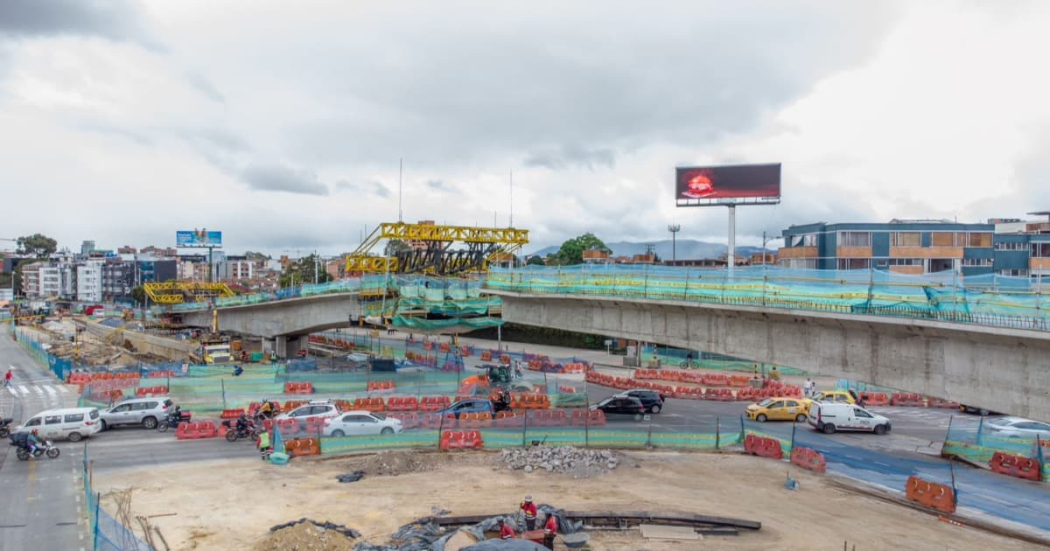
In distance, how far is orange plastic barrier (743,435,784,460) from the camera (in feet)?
91.6

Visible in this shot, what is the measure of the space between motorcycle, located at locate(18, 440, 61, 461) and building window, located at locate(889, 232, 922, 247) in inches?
2480

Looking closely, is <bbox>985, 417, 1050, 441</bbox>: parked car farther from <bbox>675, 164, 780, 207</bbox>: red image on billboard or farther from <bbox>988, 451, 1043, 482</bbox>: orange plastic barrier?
<bbox>675, 164, 780, 207</bbox>: red image on billboard

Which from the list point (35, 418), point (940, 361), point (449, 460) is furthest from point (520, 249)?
point (940, 361)

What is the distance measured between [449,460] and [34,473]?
48.2 ft

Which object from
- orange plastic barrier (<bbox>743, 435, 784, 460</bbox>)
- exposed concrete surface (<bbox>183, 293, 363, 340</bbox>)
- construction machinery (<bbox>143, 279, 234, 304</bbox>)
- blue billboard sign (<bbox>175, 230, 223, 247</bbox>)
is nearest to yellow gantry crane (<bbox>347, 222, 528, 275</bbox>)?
exposed concrete surface (<bbox>183, 293, 363, 340</bbox>)

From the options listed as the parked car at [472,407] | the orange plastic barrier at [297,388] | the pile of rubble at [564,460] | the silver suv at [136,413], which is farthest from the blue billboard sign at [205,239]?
the pile of rubble at [564,460]

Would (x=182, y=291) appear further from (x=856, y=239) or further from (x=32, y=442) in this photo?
(x=856, y=239)

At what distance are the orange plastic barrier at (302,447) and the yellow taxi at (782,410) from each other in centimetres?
2171

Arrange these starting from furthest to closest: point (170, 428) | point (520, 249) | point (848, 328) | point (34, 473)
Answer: point (520, 249)
point (170, 428)
point (34, 473)
point (848, 328)

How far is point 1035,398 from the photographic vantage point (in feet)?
52.6

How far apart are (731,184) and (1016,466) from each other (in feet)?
85.9

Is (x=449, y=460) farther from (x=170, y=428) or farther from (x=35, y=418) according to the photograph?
(x=35, y=418)

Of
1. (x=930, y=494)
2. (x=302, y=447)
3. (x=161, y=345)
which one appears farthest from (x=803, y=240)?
(x=161, y=345)

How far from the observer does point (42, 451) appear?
1015 inches
